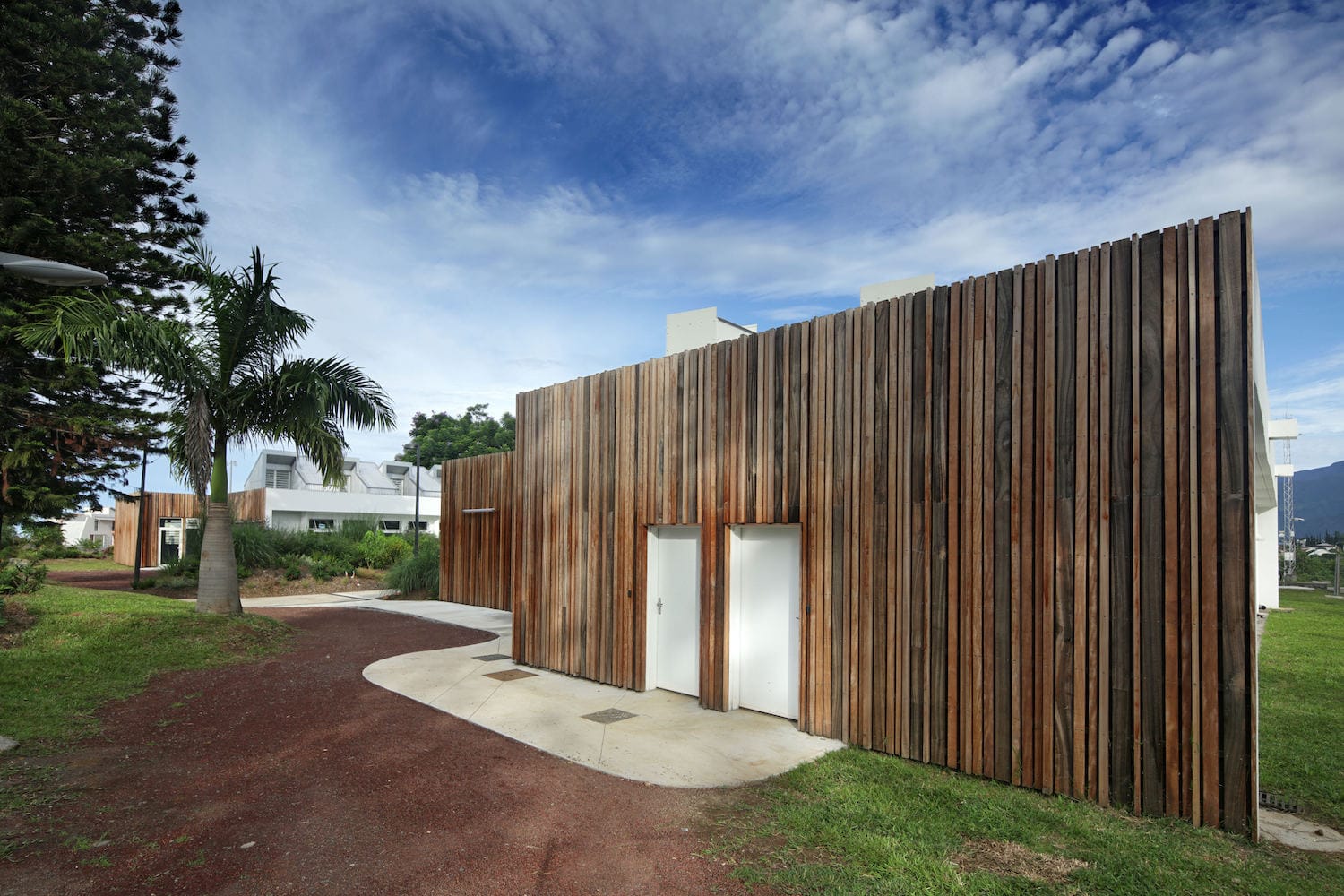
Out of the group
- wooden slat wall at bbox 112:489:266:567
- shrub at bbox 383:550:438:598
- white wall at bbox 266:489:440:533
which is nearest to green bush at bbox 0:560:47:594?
shrub at bbox 383:550:438:598

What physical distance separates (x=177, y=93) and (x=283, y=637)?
464 inches

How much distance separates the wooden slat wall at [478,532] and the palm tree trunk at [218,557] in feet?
16.7

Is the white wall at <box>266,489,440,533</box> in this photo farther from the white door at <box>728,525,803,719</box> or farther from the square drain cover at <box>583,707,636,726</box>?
the white door at <box>728,525,803,719</box>

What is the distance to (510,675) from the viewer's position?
9023 millimetres

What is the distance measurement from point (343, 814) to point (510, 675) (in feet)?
15.3

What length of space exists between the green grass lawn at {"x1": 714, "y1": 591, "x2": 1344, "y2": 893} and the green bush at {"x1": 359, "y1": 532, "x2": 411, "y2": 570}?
21.5 m

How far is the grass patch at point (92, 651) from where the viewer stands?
6484 millimetres

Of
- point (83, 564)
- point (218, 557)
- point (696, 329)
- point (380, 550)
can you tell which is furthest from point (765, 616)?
point (83, 564)

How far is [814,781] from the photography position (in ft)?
16.5

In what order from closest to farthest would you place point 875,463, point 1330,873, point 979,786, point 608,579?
point 1330,873 → point 979,786 → point 875,463 → point 608,579

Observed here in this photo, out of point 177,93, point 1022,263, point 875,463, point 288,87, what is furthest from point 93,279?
point 177,93

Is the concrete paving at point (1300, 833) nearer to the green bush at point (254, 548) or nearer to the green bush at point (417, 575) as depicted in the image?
the green bush at point (417, 575)

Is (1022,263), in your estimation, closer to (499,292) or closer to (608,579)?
(608,579)

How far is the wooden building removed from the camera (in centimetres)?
439
